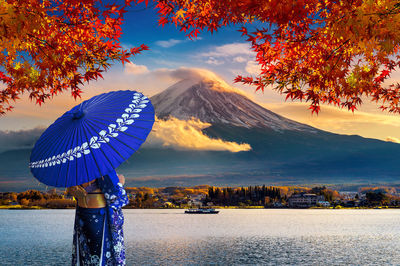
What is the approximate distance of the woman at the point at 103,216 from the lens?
186 inches

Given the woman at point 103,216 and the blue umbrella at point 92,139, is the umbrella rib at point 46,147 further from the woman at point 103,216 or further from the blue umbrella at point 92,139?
the woman at point 103,216

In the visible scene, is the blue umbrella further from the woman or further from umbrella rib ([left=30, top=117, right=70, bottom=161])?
the woman

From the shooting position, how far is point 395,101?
28.9 feet

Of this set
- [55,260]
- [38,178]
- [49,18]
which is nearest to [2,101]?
[49,18]

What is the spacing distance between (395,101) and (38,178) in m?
7.40

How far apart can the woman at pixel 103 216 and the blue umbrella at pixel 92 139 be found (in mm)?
501

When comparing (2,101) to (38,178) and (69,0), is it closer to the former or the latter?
(69,0)

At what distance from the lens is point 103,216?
480cm

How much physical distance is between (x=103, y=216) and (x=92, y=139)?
103cm

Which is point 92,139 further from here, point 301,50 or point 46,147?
point 301,50

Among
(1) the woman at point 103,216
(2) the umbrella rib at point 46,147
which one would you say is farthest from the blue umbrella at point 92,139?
(1) the woman at point 103,216

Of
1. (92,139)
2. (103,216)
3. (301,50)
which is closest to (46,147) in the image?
(92,139)

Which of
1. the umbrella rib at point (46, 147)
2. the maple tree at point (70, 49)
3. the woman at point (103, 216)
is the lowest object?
the woman at point (103, 216)

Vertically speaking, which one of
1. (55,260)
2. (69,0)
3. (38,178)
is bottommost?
(55,260)
